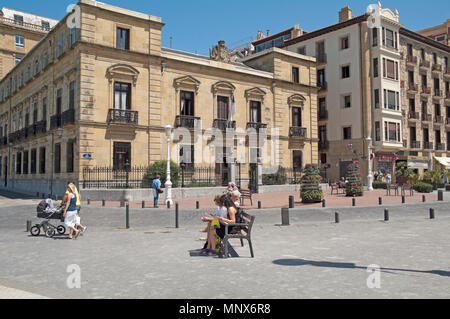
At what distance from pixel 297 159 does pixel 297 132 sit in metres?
2.47

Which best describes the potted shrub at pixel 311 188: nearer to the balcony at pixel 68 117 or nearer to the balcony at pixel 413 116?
the balcony at pixel 68 117

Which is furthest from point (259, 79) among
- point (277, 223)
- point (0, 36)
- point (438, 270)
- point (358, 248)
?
point (0, 36)

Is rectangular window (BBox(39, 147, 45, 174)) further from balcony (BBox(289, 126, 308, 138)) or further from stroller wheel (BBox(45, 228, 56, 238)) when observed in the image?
stroller wheel (BBox(45, 228, 56, 238))

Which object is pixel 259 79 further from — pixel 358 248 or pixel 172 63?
pixel 358 248

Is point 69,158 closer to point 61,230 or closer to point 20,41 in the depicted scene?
point 61,230

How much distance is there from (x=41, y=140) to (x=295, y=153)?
21742mm

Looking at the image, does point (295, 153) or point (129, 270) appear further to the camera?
point (295, 153)

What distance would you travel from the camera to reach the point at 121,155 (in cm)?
2614

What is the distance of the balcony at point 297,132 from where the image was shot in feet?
115

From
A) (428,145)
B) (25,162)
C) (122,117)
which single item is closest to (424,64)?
(428,145)

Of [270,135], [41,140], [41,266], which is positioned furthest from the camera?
[270,135]

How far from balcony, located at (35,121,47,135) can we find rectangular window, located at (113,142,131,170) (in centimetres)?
853

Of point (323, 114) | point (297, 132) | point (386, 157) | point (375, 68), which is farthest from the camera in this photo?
point (323, 114)
